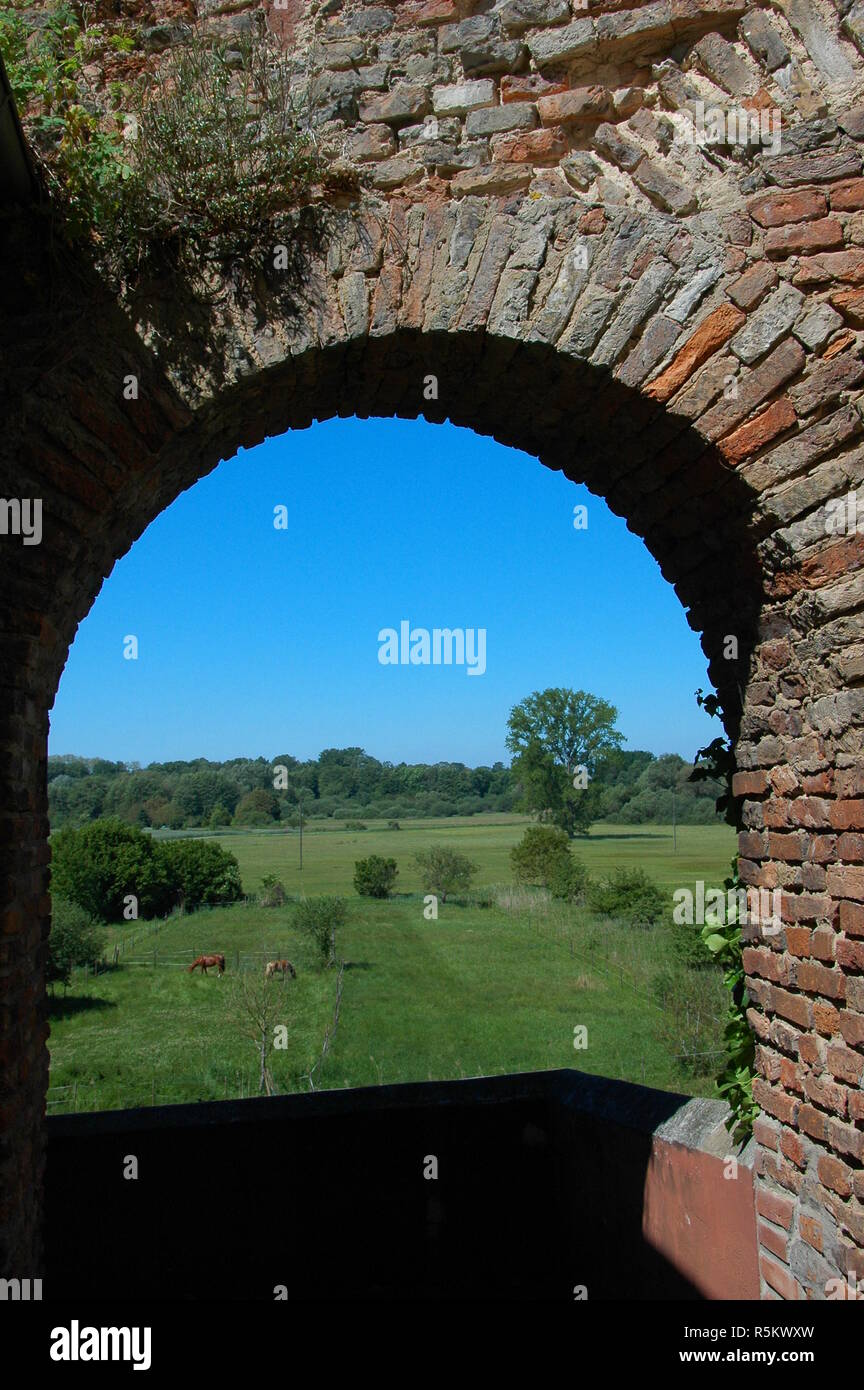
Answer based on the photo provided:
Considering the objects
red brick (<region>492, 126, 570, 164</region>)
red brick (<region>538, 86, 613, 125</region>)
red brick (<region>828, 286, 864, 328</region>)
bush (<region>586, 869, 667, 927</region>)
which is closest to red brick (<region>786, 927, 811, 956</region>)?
red brick (<region>828, 286, 864, 328</region>)

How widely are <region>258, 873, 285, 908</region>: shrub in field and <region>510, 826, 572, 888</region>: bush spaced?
7407mm

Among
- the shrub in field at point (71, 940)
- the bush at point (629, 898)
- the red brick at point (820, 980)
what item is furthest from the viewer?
the bush at point (629, 898)

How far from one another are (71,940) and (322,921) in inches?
265

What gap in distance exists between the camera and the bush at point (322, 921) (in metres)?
23.8

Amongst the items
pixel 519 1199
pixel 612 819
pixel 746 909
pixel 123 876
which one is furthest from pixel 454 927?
pixel 746 909

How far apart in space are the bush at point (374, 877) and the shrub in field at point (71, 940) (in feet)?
26.4

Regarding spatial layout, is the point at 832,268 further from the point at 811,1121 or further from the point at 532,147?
the point at 811,1121

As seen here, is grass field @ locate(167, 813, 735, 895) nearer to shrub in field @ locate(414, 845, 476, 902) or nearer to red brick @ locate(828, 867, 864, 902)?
shrub in field @ locate(414, 845, 476, 902)

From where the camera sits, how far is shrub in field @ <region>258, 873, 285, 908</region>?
85.9ft

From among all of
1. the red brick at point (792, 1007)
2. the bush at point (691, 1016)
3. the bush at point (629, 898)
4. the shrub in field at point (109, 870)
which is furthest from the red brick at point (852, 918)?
the bush at point (629, 898)

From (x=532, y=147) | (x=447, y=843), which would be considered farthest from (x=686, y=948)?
(x=532, y=147)

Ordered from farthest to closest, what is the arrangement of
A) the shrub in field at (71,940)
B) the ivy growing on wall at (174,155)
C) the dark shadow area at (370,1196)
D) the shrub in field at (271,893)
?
the shrub in field at (271,893) → the shrub in field at (71,940) → the dark shadow area at (370,1196) → the ivy growing on wall at (174,155)

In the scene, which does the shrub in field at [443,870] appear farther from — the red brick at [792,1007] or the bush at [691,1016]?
the red brick at [792,1007]

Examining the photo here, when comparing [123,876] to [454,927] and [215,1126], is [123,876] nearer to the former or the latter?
[454,927]
